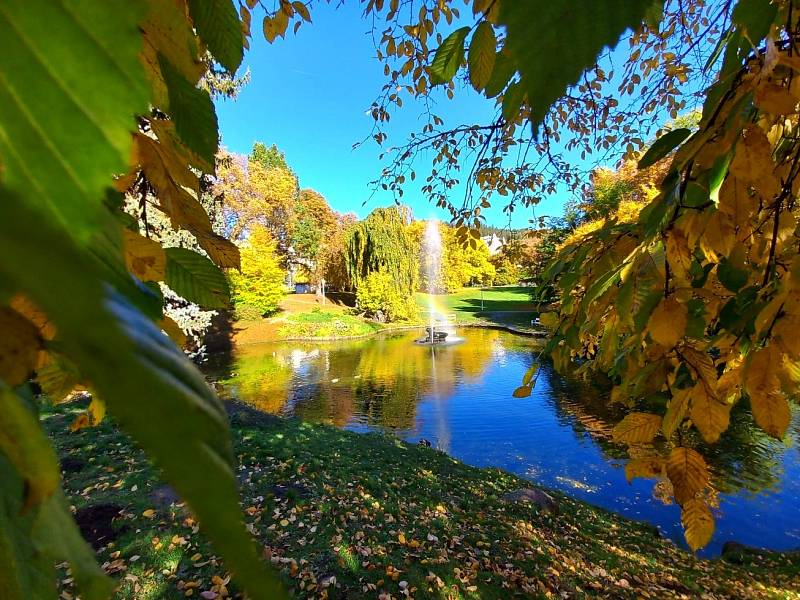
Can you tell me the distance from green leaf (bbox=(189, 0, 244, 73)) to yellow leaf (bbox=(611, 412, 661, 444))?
1.11 m

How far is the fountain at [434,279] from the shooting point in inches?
817

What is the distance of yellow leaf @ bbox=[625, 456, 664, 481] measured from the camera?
969mm

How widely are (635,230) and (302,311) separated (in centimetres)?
2376

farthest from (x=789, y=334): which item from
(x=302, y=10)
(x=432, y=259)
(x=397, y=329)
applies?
(x=432, y=259)

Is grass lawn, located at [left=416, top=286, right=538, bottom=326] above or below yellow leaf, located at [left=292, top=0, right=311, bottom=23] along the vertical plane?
below

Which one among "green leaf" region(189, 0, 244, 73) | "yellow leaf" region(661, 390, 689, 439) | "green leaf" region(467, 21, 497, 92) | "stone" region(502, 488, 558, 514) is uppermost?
"green leaf" region(467, 21, 497, 92)

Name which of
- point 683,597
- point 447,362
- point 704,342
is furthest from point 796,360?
point 447,362

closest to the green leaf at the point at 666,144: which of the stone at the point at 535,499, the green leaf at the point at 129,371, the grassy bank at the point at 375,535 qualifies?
the green leaf at the point at 129,371

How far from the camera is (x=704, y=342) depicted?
1.28 metres

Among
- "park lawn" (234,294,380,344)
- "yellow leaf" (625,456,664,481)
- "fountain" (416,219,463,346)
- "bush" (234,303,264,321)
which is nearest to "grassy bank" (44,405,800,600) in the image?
"yellow leaf" (625,456,664,481)

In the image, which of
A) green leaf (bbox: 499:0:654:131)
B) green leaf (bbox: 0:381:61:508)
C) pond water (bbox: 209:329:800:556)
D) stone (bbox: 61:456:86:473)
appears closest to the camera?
green leaf (bbox: 0:381:61:508)

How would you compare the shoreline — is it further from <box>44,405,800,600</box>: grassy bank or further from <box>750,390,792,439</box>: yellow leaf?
<box>750,390,792,439</box>: yellow leaf

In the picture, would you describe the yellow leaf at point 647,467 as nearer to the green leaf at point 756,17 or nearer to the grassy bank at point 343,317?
the green leaf at point 756,17

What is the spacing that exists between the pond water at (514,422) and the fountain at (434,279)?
3861 mm
